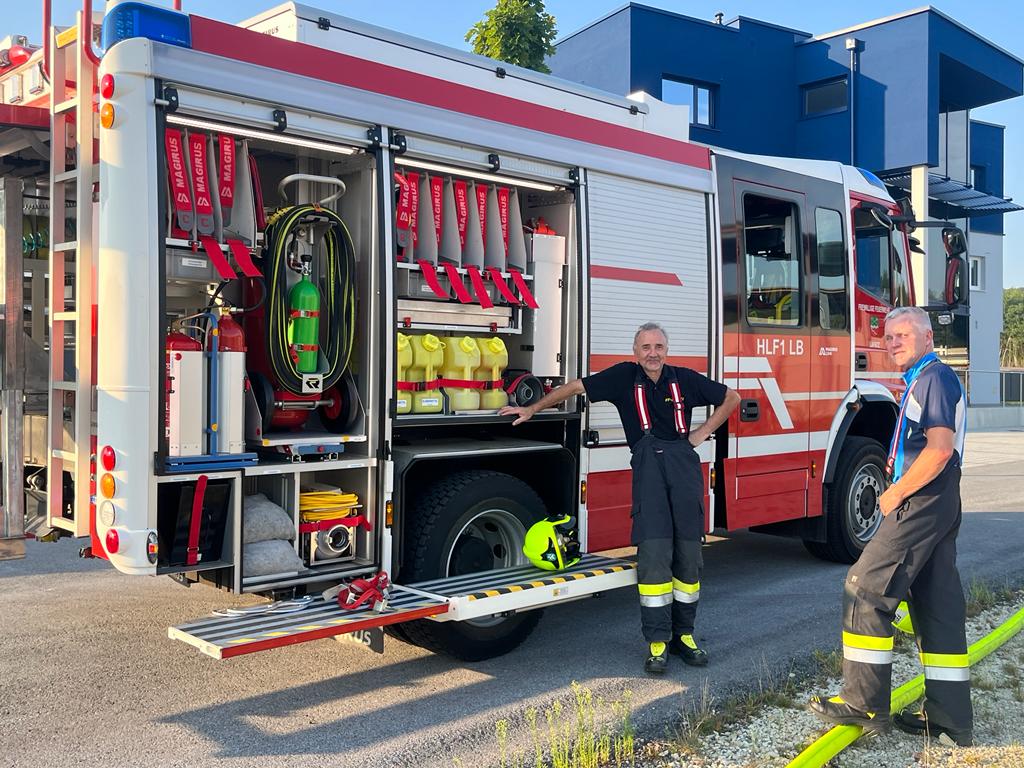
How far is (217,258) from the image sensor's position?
4.32 m

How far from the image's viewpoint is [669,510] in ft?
17.3

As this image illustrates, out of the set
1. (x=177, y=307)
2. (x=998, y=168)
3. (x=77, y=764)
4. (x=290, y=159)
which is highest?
(x=998, y=168)

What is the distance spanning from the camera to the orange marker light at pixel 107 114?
13.0 feet

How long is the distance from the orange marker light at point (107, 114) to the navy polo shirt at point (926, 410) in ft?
11.6

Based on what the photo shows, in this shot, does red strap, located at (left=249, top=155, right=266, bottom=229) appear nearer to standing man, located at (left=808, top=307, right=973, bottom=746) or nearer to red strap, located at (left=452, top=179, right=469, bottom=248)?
red strap, located at (left=452, top=179, right=469, bottom=248)

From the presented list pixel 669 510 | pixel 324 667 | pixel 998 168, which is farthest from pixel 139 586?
pixel 998 168

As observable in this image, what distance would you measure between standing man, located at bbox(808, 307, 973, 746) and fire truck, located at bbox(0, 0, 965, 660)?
1.52 meters

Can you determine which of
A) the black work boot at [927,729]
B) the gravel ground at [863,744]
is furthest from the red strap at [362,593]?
the black work boot at [927,729]

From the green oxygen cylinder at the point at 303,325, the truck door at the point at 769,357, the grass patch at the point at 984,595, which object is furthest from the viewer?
the truck door at the point at 769,357

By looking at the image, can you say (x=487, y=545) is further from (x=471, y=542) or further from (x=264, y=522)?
(x=264, y=522)

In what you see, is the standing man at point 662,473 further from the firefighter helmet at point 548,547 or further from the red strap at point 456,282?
the red strap at point 456,282

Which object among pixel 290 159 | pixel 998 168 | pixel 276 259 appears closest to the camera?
pixel 276 259

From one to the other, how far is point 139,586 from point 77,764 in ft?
9.84

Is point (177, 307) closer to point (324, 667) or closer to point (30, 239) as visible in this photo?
point (30, 239)
